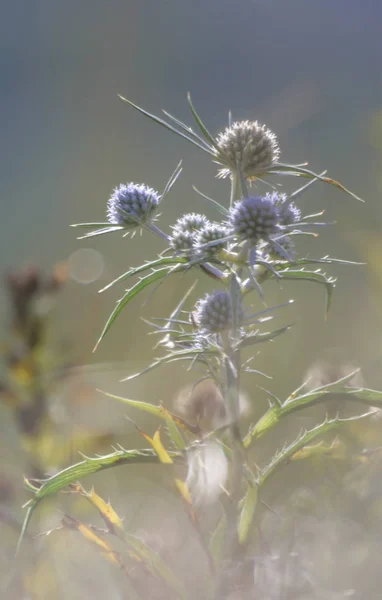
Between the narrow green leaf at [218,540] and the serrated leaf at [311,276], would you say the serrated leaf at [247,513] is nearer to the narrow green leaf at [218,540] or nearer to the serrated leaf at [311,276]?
the narrow green leaf at [218,540]

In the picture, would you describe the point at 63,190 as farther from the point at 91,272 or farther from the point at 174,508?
the point at 174,508

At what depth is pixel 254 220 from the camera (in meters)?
0.81

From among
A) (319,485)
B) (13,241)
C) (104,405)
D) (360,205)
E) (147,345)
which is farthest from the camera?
(13,241)

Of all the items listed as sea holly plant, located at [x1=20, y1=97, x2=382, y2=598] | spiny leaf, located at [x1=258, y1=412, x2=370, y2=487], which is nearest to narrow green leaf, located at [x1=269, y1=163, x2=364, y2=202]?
sea holly plant, located at [x1=20, y1=97, x2=382, y2=598]

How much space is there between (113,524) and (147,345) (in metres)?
1.64

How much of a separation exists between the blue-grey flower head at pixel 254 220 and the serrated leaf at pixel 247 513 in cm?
35

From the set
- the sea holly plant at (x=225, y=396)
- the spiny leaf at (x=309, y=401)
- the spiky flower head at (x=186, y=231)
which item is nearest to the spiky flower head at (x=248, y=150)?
the sea holly plant at (x=225, y=396)

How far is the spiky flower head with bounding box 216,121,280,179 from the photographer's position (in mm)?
886

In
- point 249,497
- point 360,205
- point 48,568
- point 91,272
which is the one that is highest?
point 360,205

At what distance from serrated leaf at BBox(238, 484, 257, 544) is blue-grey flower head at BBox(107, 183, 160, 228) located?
19.2 inches

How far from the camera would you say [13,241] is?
3453 millimetres

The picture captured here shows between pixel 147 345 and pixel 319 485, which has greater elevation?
pixel 147 345

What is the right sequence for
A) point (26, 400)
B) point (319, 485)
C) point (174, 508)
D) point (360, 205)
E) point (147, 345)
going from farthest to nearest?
1. point (360, 205)
2. point (147, 345)
3. point (26, 400)
4. point (319, 485)
5. point (174, 508)

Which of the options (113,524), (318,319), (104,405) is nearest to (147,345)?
(104,405)
